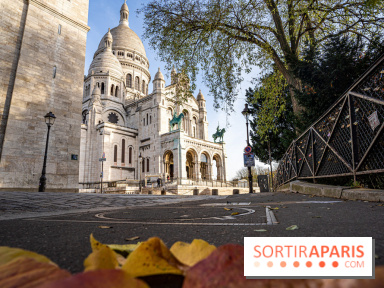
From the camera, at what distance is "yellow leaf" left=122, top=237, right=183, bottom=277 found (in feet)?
1.55

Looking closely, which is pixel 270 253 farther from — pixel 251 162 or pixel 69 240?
pixel 251 162

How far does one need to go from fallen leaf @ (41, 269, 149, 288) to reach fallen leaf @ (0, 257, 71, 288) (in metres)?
0.09

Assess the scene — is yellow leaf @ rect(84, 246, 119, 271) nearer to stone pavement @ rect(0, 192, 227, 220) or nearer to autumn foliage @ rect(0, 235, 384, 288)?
autumn foliage @ rect(0, 235, 384, 288)

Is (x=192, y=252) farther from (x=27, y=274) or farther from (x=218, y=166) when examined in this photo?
(x=218, y=166)

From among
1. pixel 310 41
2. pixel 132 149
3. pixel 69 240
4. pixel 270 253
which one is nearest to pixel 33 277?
pixel 270 253

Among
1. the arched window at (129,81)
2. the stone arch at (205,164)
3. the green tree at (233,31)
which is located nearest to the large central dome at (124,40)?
the arched window at (129,81)

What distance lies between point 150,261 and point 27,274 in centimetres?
22

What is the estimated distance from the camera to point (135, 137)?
1476 inches

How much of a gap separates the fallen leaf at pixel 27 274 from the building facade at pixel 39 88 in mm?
14115

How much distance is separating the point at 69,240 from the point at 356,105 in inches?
195

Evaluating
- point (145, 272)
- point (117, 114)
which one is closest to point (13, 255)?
point (145, 272)

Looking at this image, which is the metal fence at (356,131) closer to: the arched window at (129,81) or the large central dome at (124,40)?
the arched window at (129,81)

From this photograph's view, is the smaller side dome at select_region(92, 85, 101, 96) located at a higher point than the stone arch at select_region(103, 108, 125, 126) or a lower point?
higher

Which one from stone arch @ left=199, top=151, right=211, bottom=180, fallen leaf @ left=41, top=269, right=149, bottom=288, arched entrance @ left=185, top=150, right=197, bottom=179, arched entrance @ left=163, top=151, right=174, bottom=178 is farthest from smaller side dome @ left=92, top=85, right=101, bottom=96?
fallen leaf @ left=41, top=269, right=149, bottom=288
